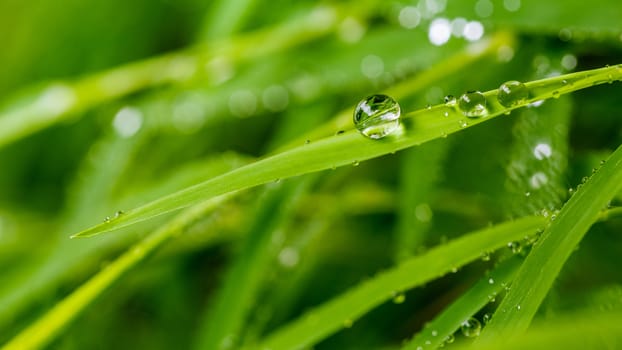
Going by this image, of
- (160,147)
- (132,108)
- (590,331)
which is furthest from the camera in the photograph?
(160,147)

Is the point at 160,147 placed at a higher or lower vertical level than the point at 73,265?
higher

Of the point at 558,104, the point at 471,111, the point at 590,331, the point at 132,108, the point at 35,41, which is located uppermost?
the point at 35,41

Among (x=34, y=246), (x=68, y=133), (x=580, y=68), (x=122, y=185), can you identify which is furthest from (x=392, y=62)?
(x=68, y=133)

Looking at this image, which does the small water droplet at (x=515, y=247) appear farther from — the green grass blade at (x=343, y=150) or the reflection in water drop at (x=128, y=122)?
the reflection in water drop at (x=128, y=122)

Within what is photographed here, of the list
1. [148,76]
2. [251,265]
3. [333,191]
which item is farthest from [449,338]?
[148,76]

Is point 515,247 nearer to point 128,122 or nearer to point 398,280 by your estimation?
point 398,280

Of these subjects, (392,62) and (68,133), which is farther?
(68,133)

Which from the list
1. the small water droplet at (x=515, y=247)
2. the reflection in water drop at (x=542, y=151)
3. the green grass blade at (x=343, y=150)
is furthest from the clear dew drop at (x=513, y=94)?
the reflection in water drop at (x=542, y=151)

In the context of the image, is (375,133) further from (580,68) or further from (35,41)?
(35,41)
